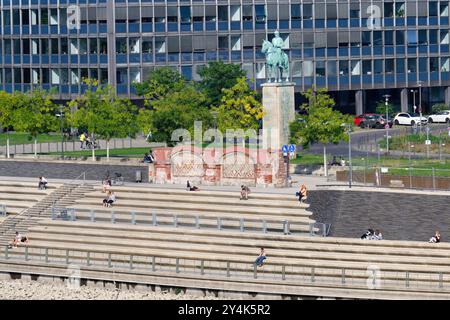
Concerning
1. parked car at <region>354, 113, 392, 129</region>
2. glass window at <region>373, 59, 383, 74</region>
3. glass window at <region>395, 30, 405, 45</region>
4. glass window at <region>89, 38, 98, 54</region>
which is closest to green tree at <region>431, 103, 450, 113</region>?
glass window at <region>373, 59, 383, 74</region>

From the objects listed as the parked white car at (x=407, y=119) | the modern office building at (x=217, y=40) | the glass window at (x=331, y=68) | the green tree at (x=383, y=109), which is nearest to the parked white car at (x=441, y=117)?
the parked white car at (x=407, y=119)

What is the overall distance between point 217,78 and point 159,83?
5.83 m

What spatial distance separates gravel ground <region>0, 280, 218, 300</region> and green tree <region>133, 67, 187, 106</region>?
55.3m

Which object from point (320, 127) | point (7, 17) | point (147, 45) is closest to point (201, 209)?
point (320, 127)

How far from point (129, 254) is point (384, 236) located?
569 inches

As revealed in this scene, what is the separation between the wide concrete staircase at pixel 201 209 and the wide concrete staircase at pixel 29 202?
1.63 meters

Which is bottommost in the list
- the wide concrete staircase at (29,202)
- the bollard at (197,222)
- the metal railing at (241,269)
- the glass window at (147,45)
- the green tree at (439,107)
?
the metal railing at (241,269)

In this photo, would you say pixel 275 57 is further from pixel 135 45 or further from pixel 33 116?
pixel 135 45

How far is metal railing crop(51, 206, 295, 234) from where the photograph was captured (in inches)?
3172

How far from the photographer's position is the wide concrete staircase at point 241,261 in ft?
230

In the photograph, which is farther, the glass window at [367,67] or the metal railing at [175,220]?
the glass window at [367,67]

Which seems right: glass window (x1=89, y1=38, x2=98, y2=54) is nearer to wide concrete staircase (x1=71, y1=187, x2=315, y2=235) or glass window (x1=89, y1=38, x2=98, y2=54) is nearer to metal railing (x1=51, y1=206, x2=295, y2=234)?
wide concrete staircase (x1=71, y1=187, x2=315, y2=235)

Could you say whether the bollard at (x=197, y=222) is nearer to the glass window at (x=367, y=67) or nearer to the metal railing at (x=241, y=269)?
the metal railing at (x=241, y=269)

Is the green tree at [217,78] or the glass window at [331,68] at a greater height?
the glass window at [331,68]
